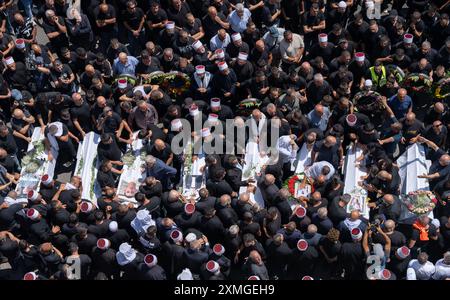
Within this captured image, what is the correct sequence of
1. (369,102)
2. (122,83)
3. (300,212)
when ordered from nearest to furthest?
(300,212), (369,102), (122,83)

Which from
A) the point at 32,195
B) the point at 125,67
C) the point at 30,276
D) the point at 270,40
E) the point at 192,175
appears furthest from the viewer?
the point at 270,40

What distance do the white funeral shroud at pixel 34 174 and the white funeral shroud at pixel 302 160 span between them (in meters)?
5.21

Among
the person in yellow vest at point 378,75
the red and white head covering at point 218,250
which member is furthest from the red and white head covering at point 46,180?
the person in yellow vest at point 378,75

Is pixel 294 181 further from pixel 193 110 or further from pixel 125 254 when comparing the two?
pixel 125 254

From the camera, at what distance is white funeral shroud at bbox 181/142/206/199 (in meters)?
14.2


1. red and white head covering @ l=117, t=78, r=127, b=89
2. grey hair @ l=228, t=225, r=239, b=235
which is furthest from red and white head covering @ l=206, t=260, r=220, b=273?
red and white head covering @ l=117, t=78, r=127, b=89

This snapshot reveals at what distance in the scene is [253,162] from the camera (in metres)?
14.3

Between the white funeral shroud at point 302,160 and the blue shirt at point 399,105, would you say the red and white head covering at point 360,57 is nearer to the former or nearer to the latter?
the blue shirt at point 399,105

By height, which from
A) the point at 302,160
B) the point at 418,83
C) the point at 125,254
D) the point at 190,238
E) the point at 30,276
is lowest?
the point at 30,276

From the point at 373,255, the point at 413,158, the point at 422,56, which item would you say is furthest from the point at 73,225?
the point at 422,56

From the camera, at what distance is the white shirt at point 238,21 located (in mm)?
16281

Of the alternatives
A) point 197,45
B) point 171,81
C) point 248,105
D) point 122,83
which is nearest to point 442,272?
point 248,105

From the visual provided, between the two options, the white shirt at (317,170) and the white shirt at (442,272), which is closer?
the white shirt at (442,272)

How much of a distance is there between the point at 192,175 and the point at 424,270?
496 centimetres
